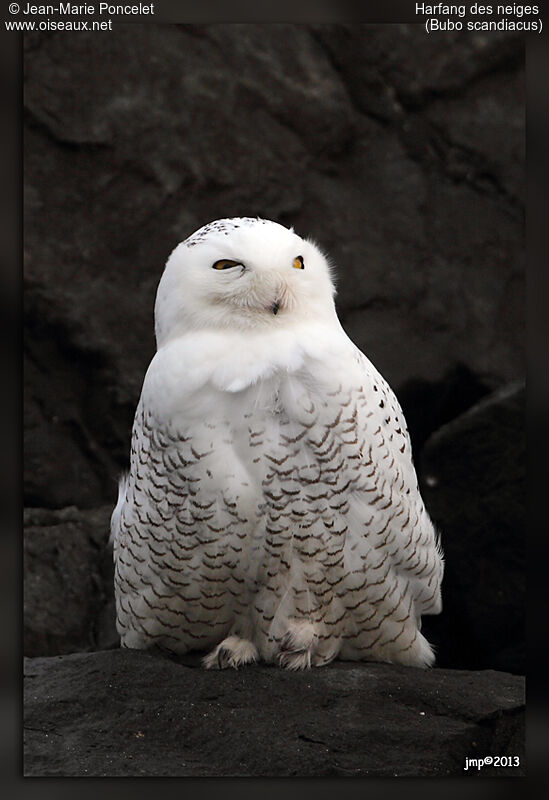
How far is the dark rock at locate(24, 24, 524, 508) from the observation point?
117 inches

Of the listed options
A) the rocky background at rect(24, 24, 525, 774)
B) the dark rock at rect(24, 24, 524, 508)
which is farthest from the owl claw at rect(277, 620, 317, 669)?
the dark rock at rect(24, 24, 524, 508)

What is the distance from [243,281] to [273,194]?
114cm

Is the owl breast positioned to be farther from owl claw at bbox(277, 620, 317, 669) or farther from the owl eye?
the owl eye

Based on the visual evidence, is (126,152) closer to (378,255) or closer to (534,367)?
(378,255)

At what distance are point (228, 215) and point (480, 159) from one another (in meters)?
0.71

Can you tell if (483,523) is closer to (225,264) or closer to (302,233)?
(302,233)

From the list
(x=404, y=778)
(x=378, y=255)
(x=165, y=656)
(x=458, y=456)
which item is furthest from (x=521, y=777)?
(x=378, y=255)

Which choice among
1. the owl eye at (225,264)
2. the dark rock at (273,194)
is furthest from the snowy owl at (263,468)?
the dark rock at (273,194)

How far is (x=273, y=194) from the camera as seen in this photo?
10.3ft

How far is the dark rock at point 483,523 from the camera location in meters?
2.95

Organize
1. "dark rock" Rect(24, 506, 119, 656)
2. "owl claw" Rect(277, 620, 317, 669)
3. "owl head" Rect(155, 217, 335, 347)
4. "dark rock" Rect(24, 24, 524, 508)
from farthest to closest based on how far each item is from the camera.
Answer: "dark rock" Rect(24, 24, 524, 508)
"dark rock" Rect(24, 506, 119, 656)
"owl claw" Rect(277, 620, 317, 669)
"owl head" Rect(155, 217, 335, 347)

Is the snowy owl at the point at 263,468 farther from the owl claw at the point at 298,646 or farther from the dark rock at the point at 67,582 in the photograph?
the dark rock at the point at 67,582

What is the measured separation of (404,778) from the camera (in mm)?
2088

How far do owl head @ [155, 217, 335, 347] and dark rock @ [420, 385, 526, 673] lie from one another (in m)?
0.91
